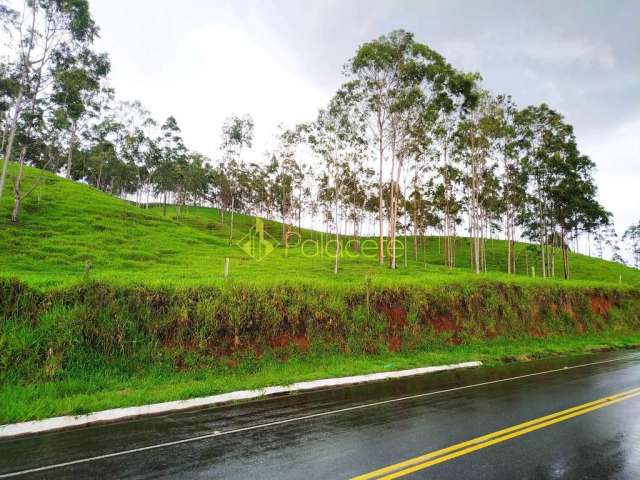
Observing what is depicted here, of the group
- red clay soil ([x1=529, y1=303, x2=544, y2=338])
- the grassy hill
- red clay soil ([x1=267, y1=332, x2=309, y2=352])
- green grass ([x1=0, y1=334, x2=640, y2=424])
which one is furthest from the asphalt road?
red clay soil ([x1=529, y1=303, x2=544, y2=338])

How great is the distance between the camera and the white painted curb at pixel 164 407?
7032mm

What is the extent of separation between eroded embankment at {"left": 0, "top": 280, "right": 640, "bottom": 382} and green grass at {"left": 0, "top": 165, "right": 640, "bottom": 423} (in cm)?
3

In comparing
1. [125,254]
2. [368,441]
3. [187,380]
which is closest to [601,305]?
[368,441]

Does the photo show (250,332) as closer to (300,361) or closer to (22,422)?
(300,361)

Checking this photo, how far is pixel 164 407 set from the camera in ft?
27.6

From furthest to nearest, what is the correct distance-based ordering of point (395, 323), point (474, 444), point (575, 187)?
point (575, 187)
point (395, 323)
point (474, 444)

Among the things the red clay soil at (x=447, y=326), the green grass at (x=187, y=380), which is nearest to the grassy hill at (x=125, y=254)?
the red clay soil at (x=447, y=326)

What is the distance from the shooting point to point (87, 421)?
752cm

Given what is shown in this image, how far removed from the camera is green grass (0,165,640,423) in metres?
9.34

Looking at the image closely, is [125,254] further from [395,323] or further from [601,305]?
[601,305]

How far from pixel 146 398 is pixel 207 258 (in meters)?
22.5

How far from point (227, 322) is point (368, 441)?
7016 mm

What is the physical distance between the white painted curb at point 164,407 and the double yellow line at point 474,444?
5160mm

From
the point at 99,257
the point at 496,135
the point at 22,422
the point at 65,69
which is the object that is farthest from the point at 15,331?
the point at 496,135
